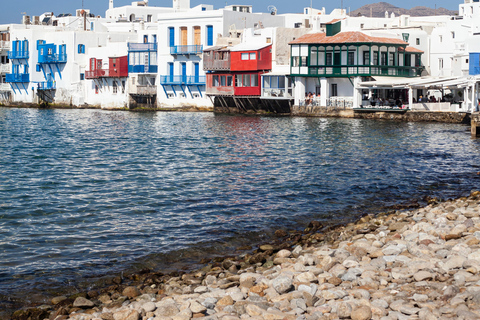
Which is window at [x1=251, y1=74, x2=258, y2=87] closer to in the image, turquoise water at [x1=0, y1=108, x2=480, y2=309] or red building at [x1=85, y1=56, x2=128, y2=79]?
red building at [x1=85, y1=56, x2=128, y2=79]

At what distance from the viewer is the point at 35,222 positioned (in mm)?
15531

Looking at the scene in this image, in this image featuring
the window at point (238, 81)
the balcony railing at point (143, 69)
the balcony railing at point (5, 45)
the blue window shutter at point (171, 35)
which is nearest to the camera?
the window at point (238, 81)

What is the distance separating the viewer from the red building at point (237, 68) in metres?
59.3

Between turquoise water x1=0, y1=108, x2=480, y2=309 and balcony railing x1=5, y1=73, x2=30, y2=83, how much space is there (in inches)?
1776

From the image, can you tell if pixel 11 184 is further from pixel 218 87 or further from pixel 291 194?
pixel 218 87

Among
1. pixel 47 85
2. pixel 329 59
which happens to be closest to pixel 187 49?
pixel 329 59

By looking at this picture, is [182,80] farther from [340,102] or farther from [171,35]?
[340,102]

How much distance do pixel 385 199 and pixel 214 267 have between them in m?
8.28

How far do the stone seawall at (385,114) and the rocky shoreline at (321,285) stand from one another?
33608 millimetres

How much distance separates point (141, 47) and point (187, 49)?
715 cm

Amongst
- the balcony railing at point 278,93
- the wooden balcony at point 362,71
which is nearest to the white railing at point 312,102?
the balcony railing at point 278,93

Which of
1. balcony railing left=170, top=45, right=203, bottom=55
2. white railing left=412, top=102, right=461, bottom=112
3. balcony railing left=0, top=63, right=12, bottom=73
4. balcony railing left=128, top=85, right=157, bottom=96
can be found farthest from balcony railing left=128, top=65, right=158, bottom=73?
white railing left=412, top=102, right=461, bottom=112

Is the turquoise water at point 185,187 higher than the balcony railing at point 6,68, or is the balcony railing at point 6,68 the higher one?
the balcony railing at point 6,68

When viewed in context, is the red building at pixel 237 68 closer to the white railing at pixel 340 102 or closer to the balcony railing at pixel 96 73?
the white railing at pixel 340 102
